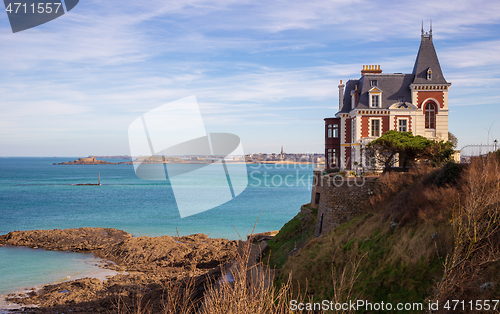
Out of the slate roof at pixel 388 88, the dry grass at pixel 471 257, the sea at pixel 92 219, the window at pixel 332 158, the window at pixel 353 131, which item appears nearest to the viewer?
the dry grass at pixel 471 257

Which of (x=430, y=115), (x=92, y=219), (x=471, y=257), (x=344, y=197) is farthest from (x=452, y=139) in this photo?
(x=92, y=219)

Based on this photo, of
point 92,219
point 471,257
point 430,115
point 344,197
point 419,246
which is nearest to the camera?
point 471,257

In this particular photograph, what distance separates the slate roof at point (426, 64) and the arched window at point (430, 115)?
2.00 m

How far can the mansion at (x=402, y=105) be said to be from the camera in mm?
31062

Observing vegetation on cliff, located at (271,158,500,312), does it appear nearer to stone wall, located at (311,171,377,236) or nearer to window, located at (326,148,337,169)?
stone wall, located at (311,171,377,236)

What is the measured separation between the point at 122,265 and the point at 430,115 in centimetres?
2780

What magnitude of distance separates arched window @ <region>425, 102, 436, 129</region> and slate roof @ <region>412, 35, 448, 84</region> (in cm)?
200

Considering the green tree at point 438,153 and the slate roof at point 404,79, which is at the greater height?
the slate roof at point 404,79

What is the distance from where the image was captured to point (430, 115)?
103 feet

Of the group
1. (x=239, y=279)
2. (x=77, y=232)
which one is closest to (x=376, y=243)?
(x=239, y=279)

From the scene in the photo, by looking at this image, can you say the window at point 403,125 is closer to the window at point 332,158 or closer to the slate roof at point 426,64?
the slate roof at point 426,64

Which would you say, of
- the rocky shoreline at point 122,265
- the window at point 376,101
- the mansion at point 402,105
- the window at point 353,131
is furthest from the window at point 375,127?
the rocky shoreline at point 122,265

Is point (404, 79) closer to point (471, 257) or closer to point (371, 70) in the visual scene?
point (371, 70)

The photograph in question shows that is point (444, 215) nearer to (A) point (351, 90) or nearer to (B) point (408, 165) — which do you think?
(B) point (408, 165)
